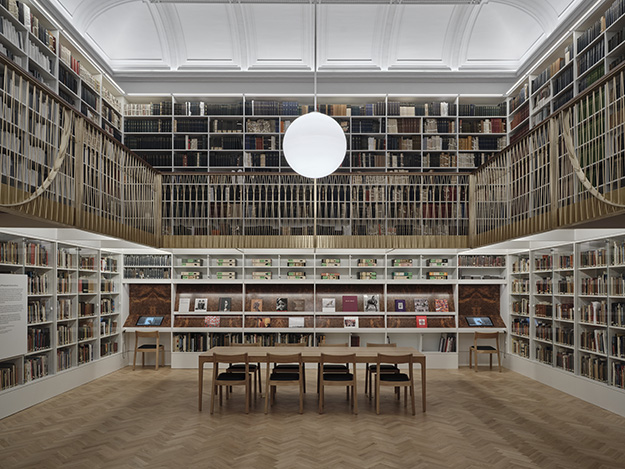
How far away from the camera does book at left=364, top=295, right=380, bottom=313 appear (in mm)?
10727

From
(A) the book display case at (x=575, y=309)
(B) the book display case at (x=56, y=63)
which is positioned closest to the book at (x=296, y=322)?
(A) the book display case at (x=575, y=309)

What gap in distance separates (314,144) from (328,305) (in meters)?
5.78

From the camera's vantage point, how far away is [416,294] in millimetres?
10891

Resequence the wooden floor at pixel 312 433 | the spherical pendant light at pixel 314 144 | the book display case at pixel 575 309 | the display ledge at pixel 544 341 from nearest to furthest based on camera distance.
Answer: the wooden floor at pixel 312 433 < the spherical pendant light at pixel 314 144 < the book display case at pixel 575 309 < the display ledge at pixel 544 341

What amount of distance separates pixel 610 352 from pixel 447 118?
5.88 meters

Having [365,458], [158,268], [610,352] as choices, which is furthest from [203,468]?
[158,268]

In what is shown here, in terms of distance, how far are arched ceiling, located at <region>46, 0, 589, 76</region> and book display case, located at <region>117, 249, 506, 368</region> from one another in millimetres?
3941

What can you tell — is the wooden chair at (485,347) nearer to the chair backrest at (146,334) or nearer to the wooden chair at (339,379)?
the wooden chair at (339,379)

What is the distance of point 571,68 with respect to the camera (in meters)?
8.57

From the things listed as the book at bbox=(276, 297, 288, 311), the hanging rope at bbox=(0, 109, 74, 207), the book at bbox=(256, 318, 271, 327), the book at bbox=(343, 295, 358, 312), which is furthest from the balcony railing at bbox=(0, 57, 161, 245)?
the book at bbox=(343, 295, 358, 312)

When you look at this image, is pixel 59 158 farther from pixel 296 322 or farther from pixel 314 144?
pixel 296 322

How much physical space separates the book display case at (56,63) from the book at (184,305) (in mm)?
3538

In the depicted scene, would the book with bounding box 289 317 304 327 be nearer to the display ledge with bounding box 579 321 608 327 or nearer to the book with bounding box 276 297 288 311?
the book with bounding box 276 297 288 311

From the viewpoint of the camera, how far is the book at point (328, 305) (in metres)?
10.7
